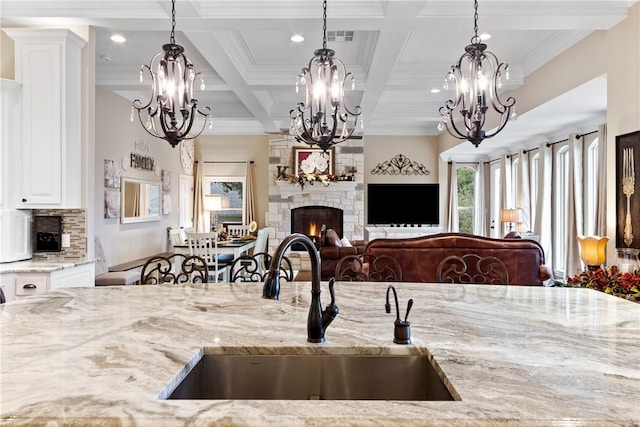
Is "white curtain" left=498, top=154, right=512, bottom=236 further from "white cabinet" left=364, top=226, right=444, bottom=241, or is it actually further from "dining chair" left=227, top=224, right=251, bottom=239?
"dining chair" left=227, top=224, right=251, bottom=239

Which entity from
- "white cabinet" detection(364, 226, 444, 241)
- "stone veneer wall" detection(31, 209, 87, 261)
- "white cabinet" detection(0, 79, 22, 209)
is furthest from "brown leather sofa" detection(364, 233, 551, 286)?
"white cabinet" detection(364, 226, 444, 241)

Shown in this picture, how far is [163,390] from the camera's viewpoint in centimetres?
89

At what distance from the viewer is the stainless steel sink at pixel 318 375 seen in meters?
1.14

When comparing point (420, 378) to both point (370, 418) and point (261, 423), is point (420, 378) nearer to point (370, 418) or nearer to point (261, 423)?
point (370, 418)

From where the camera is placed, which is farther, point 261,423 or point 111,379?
point 111,379

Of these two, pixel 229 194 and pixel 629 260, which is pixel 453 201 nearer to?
pixel 229 194

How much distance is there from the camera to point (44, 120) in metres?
3.44

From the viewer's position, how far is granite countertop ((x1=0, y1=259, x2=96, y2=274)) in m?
3.07

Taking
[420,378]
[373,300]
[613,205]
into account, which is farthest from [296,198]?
[420,378]

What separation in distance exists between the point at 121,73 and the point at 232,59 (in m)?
1.71

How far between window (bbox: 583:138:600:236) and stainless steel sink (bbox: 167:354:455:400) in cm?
571

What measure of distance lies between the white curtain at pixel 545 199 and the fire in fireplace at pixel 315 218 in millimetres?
3705

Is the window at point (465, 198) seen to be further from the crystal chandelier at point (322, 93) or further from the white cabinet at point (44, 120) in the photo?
the white cabinet at point (44, 120)

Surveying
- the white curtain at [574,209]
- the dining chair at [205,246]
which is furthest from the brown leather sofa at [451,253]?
the dining chair at [205,246]
